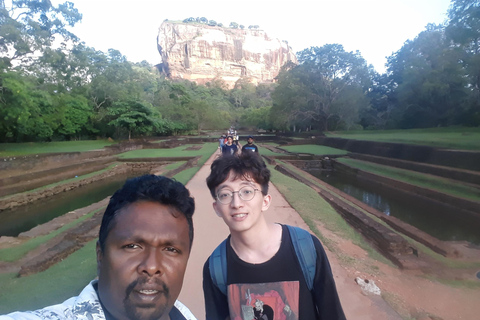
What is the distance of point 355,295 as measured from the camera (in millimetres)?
3303

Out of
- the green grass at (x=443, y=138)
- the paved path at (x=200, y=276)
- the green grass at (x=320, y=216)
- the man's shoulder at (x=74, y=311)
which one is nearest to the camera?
the man's shoulder at (x=74, y=311)

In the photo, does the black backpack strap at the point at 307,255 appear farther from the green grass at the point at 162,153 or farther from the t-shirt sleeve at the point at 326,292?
the green grass at the point at 162,153

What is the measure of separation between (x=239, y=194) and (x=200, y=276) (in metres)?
2.47

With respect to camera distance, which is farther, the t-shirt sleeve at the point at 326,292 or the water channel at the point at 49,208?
the water channel at the point at 49,208

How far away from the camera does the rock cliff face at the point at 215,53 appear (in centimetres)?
10138

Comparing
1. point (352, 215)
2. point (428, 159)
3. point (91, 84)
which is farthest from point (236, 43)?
point (352, 215)

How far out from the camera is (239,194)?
58.9 inches

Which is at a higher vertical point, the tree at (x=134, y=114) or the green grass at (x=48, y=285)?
the tree at (x=134, y=114)

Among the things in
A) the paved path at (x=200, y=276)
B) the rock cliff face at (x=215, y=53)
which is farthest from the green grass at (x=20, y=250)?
the rock cliff face at (x=215, y=53)

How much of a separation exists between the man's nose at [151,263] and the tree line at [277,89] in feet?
54.5

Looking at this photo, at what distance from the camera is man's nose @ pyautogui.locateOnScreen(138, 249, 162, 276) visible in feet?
2.90

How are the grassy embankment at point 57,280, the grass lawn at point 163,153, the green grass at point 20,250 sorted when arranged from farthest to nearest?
the grass lawn at point 163,153
the green grass at point 20,250
the grassy embankment at point 57,280

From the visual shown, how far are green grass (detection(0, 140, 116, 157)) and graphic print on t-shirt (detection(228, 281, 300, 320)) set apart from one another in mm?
Result: 19822

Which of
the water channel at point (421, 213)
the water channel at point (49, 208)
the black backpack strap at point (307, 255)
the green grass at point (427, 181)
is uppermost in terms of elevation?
the black backpack strap at point (307, 255)
